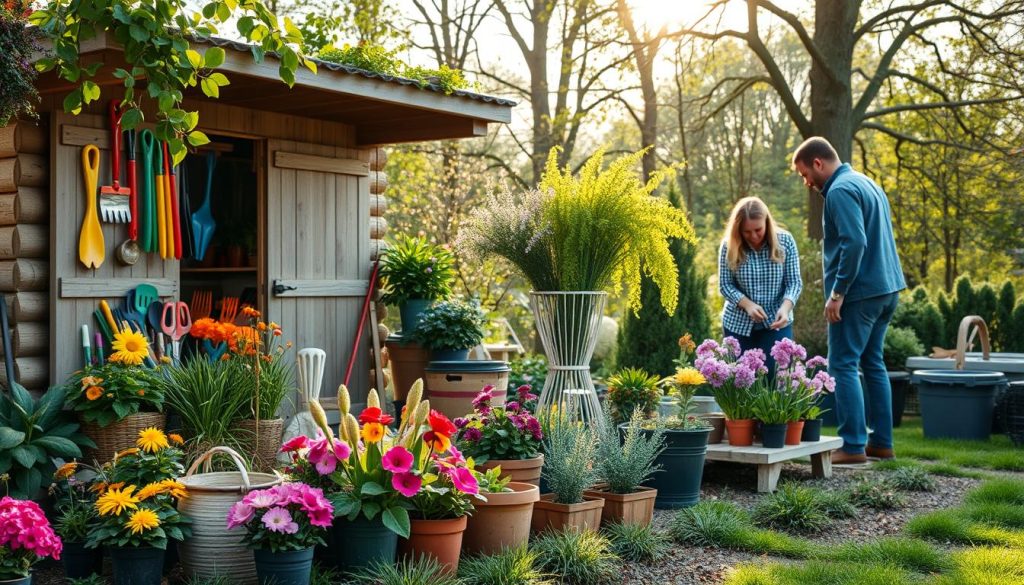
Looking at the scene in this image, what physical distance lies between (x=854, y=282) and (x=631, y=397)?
5.11ft

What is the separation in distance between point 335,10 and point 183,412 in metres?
11.6

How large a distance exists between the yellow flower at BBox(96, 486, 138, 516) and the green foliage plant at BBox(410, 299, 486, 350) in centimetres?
342

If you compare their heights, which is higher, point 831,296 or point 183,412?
point 831,296

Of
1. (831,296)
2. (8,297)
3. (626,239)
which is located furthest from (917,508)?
(8,297)

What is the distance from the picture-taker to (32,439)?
468 cm

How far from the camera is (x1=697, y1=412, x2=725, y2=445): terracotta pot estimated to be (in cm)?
634

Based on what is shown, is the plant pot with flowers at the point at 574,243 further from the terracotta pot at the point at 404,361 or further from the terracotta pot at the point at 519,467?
the terracotta pot at the point at 404,361

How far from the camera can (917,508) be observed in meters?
5.55

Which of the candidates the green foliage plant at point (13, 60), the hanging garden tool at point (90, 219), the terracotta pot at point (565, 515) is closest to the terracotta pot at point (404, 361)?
the hanging garden tool at point (90, 219)

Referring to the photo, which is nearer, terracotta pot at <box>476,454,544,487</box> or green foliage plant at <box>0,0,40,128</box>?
green foliage plant at <box>0,0,40,128</box>

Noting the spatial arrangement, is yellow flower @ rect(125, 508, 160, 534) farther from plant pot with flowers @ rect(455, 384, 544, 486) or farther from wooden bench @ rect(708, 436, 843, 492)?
wooden bench @ rect(708, 436, 843, 492)

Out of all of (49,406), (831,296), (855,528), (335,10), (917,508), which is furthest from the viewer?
(335,10)

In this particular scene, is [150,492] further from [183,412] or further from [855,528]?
[855,528]

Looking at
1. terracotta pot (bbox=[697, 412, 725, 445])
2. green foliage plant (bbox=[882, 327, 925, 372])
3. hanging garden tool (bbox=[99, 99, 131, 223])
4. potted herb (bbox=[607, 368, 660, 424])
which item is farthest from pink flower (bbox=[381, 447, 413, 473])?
green foliage plant (bbox=[882, 327, 925, 372])
